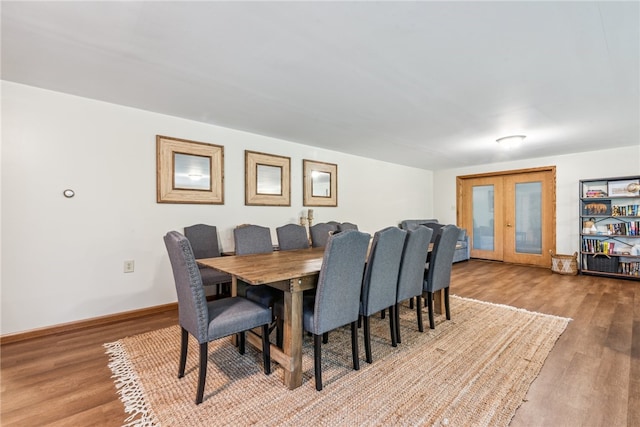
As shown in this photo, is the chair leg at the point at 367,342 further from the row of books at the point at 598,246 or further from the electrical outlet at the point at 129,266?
the row of books at the point at 598,246

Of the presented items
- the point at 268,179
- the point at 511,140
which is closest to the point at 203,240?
the point at 268,179

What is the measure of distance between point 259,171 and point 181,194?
1.12 m

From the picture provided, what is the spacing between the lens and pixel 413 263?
260 cm

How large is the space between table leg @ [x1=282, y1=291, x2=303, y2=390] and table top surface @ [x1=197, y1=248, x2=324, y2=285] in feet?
→ 0.50

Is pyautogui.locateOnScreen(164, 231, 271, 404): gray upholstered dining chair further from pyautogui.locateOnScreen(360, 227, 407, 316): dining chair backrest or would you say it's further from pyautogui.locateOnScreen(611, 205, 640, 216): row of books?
pyautogui.locateOnScreen(611, 205, 640, 216): row of books

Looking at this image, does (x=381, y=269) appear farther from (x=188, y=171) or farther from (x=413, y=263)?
(x=188, y=171)

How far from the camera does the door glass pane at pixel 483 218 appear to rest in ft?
22.3

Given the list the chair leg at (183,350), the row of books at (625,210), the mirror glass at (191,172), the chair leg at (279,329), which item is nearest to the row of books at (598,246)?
the row of books at (625,210)

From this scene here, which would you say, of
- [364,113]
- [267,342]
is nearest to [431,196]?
[364,113]

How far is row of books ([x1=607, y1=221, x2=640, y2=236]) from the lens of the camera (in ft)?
16.2

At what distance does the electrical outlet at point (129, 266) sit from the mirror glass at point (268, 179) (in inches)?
68.1

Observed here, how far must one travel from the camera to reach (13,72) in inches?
94.3

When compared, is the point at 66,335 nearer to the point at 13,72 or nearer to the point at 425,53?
the point at 13,72

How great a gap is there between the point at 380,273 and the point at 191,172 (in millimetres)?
2597
